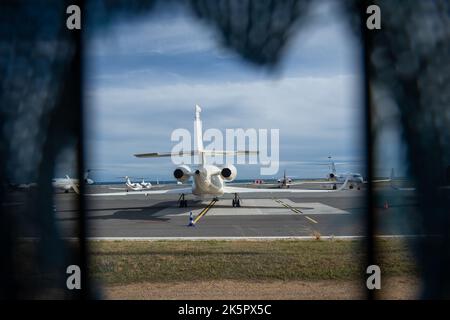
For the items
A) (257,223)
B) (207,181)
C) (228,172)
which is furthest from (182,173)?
(257,223)

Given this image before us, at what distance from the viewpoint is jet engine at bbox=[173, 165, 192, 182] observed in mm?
20656

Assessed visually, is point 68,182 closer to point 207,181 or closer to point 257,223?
point 257,223

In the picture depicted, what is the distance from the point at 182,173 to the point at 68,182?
1656 cm

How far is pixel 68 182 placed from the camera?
4.29 metres

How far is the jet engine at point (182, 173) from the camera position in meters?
20.7

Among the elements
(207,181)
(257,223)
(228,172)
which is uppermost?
(228,172)

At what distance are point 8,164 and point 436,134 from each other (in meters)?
4.67

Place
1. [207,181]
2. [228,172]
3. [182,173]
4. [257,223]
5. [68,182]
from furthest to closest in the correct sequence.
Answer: [207,181] → [228,172] → [182,173] → [257,223] → [68,182]

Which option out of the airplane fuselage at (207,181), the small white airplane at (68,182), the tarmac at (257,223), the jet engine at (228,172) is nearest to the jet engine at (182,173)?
the airplane fuselage at (207,181)

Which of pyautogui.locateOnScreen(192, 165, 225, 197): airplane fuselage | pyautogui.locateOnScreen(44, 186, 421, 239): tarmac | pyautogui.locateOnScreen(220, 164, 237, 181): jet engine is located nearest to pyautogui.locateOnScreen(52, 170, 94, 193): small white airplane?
pyautogui.locateOnScreen(44, 186, 421, 239): tarmac

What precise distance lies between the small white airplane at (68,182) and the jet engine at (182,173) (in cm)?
1579

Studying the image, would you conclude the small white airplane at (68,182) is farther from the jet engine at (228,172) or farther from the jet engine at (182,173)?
the jet engine at (228,172)
